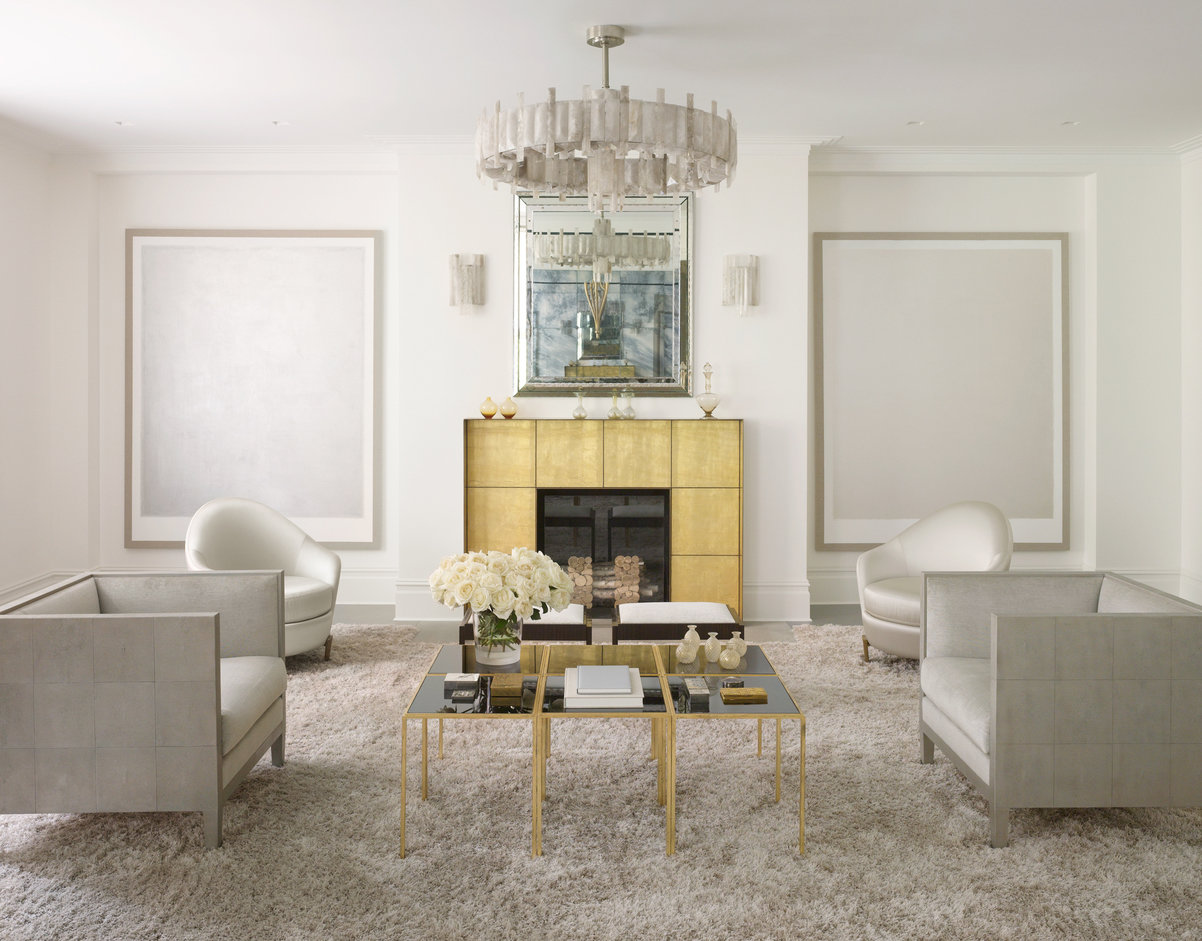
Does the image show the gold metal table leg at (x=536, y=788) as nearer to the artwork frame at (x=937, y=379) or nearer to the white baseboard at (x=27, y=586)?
the artwork frame at (x=937, y=379)

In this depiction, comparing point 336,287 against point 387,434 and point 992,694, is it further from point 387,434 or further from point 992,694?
point 992,694

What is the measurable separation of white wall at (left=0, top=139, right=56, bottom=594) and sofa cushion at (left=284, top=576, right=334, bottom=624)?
2.25 metres

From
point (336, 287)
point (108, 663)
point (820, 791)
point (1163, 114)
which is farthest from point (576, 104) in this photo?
point (1163, 114)

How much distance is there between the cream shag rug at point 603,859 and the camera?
2.38 meters

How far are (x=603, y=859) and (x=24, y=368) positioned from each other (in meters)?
5.05

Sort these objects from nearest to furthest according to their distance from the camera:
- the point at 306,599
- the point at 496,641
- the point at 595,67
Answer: the point at 496,641 < the point at 595,67 < the point at 306,599

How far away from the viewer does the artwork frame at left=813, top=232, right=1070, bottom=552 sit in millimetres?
6094

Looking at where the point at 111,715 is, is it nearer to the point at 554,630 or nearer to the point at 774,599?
the point at 554,630

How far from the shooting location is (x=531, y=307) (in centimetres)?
576

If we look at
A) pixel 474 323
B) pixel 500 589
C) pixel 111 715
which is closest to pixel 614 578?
pixel 474 323

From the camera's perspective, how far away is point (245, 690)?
2998 mm

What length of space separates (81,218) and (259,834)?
4.80 m

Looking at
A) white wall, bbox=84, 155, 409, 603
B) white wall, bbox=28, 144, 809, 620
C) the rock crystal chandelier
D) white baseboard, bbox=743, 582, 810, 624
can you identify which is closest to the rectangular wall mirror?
white wall, bbox=28, 144, 809, 620

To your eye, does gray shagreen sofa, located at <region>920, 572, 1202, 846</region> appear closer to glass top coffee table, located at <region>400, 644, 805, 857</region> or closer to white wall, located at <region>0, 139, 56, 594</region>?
glass top coffee table, located at <region>400, 644, 805, 857</region>
